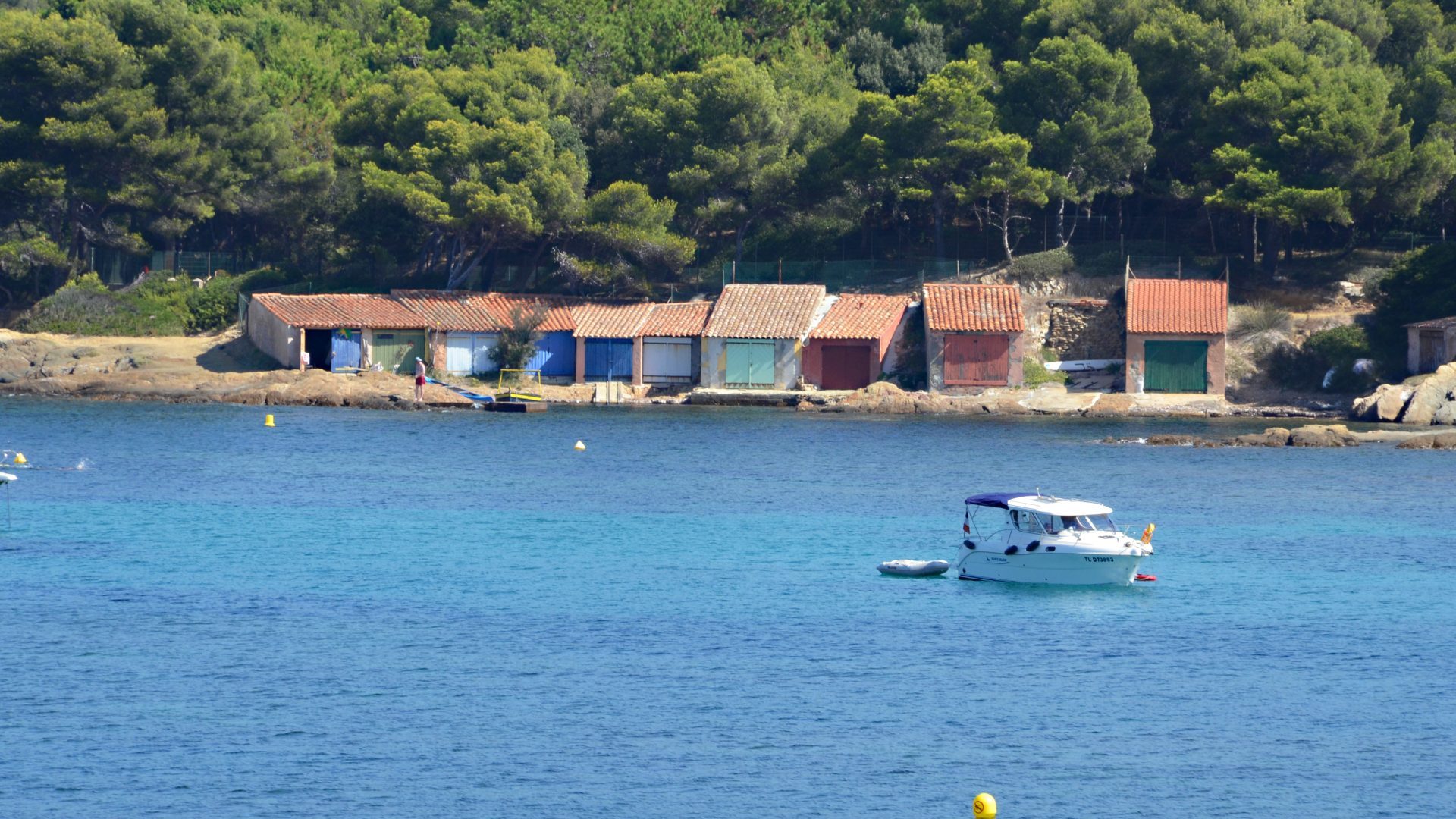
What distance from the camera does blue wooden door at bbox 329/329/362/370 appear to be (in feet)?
253

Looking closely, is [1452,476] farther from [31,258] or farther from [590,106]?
[31,258]

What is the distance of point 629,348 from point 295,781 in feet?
181

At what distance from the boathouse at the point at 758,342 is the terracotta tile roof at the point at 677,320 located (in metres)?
0.75

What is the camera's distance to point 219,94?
83.4 metres

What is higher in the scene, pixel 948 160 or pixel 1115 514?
pixel 948 160

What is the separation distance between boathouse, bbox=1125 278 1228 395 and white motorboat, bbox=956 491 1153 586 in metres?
36.8

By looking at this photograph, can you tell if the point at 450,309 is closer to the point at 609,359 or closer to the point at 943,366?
the point at 609,359

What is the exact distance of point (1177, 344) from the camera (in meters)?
74.2

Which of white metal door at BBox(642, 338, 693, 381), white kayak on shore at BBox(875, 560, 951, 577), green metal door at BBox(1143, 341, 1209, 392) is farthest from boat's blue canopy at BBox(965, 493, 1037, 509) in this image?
white metal door at BBox(642, 338, 693, 381)

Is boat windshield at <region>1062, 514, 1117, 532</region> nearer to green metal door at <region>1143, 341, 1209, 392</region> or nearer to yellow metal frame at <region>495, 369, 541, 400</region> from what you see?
green metal door at <region>1143, 341, 1209, 392</region>

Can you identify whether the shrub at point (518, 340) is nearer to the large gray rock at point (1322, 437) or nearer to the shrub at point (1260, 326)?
the shrub at point (1260, 326)

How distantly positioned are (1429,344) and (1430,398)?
4402mm

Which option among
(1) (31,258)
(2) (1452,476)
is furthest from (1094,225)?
(1) (31,258)

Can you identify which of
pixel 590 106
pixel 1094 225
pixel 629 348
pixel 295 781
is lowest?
pixel 295 781
